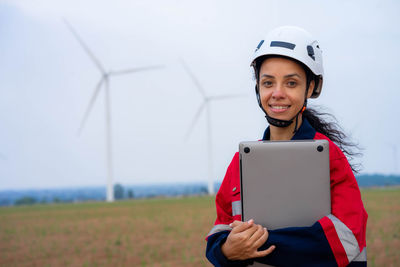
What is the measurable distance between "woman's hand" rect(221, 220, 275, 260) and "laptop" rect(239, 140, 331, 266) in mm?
125

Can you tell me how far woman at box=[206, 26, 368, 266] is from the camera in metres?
2.73

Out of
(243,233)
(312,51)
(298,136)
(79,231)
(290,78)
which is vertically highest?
Answer: (312,51)

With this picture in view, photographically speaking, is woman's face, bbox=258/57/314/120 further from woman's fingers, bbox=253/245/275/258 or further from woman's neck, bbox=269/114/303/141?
woman's fingers, bbox=253/245/275/258

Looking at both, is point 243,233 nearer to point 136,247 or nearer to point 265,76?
point 265,76

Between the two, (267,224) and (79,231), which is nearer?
(267,224)

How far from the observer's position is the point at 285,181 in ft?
9.28

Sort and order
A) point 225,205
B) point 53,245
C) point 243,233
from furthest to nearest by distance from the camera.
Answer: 1. point 53,245
2. point 225,205
3. point 243,233

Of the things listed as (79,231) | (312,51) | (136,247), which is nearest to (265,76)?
(312,51)

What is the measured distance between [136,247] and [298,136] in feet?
57.9

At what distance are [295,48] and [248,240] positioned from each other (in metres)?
1.34

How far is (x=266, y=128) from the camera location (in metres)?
3.41

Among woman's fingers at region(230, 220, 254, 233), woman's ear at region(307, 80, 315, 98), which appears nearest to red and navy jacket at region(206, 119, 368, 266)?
woman's fingers at region(230, 220, 254, 233)

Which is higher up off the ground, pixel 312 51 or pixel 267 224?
pixel 312 51

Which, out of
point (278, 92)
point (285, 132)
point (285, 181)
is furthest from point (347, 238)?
point (278, 92)
